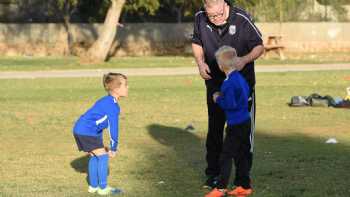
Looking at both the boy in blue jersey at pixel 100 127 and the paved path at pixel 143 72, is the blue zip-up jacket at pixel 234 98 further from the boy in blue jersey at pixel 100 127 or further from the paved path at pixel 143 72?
the paved path at pixel 143 72

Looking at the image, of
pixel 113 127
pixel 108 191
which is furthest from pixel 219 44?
pixel 108 191

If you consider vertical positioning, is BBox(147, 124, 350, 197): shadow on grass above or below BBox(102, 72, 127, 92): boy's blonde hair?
below

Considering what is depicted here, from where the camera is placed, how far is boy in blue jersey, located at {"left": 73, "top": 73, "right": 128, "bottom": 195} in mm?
8320

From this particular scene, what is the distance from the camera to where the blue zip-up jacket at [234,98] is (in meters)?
8.03

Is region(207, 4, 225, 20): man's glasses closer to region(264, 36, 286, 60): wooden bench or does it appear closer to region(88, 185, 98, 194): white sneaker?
region(88, 185, 98, 194): white sneaker

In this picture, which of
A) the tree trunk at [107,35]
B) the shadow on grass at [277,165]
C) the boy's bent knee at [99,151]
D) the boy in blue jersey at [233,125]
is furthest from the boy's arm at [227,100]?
the tree trunk at [107,35]

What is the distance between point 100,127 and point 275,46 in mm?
29118

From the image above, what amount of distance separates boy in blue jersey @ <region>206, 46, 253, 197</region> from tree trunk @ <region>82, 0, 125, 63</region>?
1020 inches

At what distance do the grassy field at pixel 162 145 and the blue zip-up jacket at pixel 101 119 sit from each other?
2.00 ft

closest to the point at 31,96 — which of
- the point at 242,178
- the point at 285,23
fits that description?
the point at 242,178

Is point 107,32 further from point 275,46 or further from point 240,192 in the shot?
point 240,192

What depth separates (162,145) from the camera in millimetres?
12266

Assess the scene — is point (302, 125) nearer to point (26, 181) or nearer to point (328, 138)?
point (328, 138)

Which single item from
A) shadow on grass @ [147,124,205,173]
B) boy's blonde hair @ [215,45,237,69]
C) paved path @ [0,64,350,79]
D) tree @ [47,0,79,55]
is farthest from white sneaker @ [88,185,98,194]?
tree @ [47,0,79,55]
